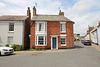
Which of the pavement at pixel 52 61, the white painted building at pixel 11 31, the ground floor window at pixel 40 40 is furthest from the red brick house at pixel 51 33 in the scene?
the pavement at pixel 52 61

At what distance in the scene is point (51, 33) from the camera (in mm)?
19297

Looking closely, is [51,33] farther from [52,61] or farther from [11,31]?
[52,61]

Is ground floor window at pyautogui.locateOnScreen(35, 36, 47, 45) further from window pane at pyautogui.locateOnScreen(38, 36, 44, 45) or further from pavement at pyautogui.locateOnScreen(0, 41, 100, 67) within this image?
pavement at pyautogui.locateOnScreen(0, 41, 100, 67)

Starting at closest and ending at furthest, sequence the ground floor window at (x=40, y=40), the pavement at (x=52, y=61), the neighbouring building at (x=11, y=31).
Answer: the pavement at (x=52, y=61) < the neighbouring building at (x=11, y=31) < the ground floor window at (x=40, y=40)

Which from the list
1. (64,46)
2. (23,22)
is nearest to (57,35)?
(64,46)

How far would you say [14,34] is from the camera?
716 inches

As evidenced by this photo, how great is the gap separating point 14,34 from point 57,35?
9367 millimetres

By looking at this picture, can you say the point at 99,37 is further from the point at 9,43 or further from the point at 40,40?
the point at 9,43

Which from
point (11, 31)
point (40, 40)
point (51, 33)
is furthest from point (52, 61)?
point (11, 31)

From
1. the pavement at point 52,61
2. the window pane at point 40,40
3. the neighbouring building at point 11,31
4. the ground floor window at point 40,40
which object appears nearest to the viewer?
the pavement at point 52,61

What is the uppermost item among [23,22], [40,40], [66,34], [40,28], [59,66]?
[23,22]

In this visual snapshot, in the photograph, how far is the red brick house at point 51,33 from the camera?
1841cm

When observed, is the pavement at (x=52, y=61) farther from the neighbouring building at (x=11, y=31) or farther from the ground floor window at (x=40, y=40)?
the neighbouring building at (x=11, y=31)

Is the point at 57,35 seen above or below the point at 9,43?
above
